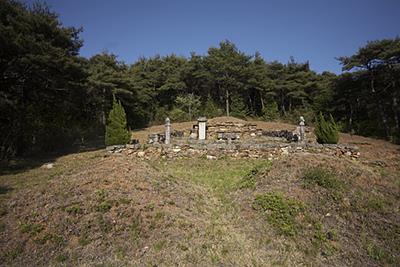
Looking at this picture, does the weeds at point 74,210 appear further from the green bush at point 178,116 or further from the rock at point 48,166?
the green bush at point 178,116

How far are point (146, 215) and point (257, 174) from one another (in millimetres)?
3832

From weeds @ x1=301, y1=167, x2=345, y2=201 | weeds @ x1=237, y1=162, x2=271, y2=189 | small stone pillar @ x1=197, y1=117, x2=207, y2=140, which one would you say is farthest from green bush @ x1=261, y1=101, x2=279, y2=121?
weeds @ x1=301, y1=167, x2=345, y2=201

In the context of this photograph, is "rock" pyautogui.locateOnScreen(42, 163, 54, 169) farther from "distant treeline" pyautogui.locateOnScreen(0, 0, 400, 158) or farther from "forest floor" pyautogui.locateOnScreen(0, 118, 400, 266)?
"distant treeline" pyautogui.locateOnScreen(0, 0, 400, 158)

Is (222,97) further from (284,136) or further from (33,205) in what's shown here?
(33,205)

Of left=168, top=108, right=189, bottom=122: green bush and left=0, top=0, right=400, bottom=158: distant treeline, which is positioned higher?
left=0, top=0, right=400, bottom=158: distant treeline

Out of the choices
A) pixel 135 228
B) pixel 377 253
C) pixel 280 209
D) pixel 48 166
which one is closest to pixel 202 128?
pixel 48 166

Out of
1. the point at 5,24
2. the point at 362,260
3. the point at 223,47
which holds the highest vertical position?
the point at 223,47

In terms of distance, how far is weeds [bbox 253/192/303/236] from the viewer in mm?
4995

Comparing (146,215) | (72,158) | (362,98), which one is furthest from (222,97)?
(146,215)

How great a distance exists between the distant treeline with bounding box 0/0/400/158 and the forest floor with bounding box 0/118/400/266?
6000mm

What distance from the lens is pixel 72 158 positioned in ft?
38.5

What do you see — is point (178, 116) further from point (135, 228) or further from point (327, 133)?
point (135, 228)

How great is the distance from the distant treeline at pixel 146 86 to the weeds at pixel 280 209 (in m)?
9.86

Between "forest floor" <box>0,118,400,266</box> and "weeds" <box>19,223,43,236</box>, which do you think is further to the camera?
"weeds" <box>19,223,43,236</box>
